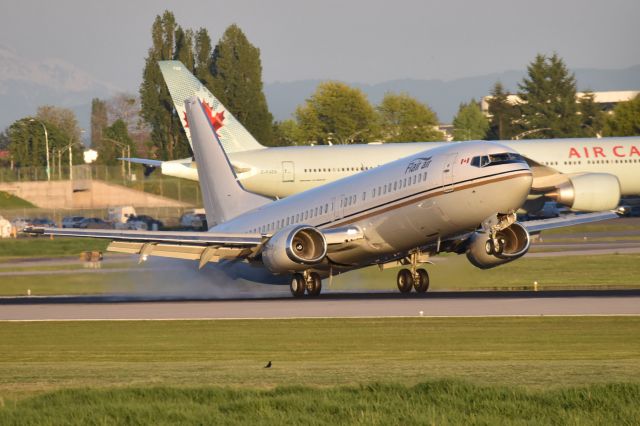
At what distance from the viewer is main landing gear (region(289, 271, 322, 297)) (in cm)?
4219

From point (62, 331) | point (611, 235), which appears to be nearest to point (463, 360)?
point (62, 331)

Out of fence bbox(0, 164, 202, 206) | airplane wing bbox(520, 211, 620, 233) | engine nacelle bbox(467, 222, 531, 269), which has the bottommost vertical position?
engine nacelle bbox(467, 222, 531, 269)

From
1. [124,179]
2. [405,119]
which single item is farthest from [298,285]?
[405,119]

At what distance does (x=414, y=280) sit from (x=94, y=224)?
7656cm

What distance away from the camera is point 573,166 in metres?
80.9

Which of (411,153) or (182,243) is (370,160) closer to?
(411,153)

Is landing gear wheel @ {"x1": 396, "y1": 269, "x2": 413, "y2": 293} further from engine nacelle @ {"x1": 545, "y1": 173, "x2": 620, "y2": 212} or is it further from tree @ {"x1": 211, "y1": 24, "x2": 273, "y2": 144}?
tree @ {"x1": 211, "y1": 24, "x2": 273, "y2": 144}

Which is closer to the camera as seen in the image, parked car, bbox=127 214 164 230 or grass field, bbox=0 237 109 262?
grass field, bbox=0 237 109 262

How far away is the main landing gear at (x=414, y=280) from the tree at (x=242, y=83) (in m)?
104

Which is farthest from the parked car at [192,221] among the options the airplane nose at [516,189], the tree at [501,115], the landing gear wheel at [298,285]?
the tree at [501,115]

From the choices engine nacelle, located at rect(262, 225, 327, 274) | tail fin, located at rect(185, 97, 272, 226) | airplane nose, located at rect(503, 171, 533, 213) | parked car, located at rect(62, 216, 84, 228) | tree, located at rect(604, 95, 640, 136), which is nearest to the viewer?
airplane nose, located at rect(503, 171, 533, 213)

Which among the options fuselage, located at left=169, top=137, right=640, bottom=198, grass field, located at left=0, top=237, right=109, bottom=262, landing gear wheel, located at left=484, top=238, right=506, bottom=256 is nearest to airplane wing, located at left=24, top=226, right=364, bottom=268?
landing gear wheel, located at left=484, top=238, right=506, bottom=256

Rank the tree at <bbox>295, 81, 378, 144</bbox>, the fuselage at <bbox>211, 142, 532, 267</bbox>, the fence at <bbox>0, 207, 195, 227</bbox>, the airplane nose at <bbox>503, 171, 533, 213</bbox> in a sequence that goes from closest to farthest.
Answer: the airplane nose at <bbox>503, 171, 533, 213</bbox> → the fuselage at <bbox>211, 142, 532, 267</bbox> → the fence at <bbox>0, 207, 195, 227</bbox> → the tree at <bbox>295, 81, 378, 144</bbox>

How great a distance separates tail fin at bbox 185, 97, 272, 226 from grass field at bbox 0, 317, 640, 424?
605 inches
